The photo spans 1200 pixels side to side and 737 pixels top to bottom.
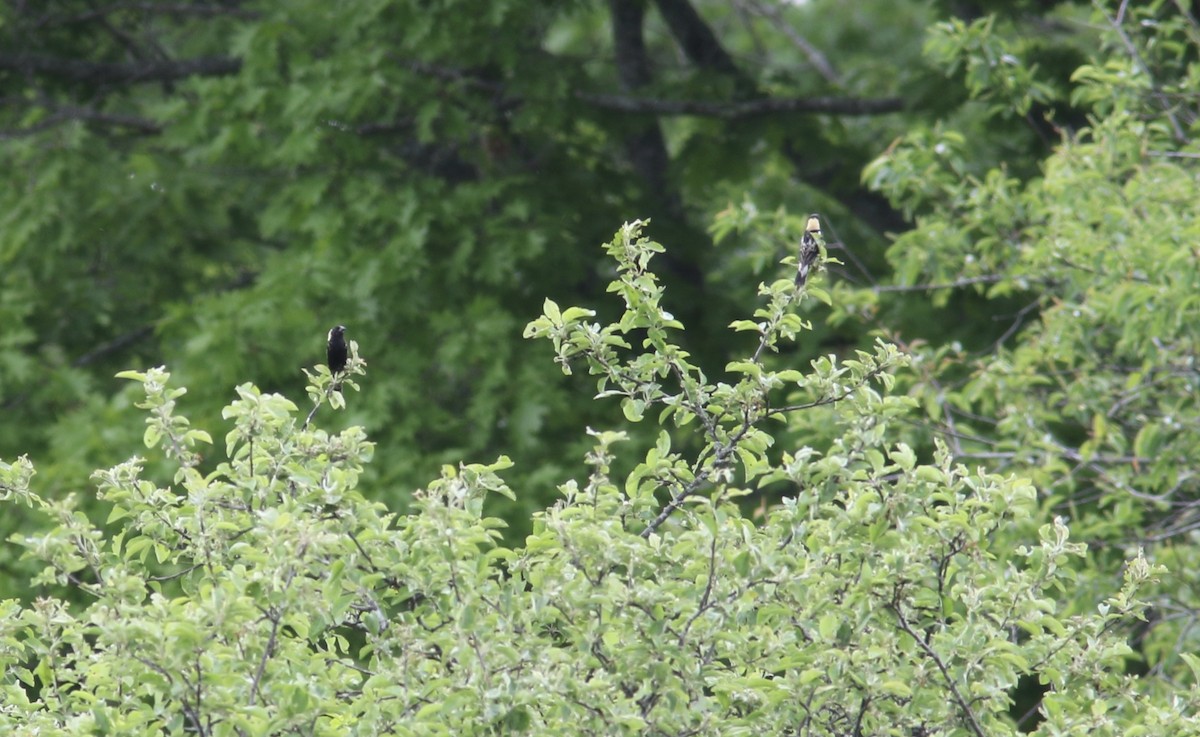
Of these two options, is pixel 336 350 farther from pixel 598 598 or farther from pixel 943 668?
pixel 943 668

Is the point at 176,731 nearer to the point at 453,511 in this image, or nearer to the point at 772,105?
the point at 453,511

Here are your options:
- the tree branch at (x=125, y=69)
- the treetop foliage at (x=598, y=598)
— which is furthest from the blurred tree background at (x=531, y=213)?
the treetop foliage at (x=598, y=598)

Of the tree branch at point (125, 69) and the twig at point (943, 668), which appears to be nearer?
the twig at point (943, 668)

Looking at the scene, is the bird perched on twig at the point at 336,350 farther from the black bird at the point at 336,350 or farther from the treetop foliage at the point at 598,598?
the treetop foliage at the point at 598,598

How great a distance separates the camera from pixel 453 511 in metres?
2.71

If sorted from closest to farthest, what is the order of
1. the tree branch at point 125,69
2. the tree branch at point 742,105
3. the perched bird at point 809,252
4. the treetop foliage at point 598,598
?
the treetop foliage at point 598,598, the perched bird at point 809,252, the tree branch at point 742,105, the tree branch at point 125,69

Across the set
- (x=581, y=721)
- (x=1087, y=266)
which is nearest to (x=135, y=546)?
(x=581, y=721)

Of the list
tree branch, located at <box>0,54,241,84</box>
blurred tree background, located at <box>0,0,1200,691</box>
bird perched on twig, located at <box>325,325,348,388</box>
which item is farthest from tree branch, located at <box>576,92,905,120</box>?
bird perched on twig, located at <box>325,325,348,388</box>

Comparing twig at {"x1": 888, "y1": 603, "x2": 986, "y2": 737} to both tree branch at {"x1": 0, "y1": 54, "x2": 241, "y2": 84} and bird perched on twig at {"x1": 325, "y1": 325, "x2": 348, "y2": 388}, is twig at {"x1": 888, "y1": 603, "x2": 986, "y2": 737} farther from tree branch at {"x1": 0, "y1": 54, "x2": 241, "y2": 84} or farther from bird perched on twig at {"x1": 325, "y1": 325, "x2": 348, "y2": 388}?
tree branch at {"x1": 0, "y1": 54, "x2": 241, "y2": 84}

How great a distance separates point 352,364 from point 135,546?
621 mm

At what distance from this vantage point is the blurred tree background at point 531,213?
20.4 feet

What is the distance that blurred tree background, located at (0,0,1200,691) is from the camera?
20.4ft

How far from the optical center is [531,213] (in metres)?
8.12

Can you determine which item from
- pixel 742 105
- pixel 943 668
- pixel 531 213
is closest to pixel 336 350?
pixel 943 668
